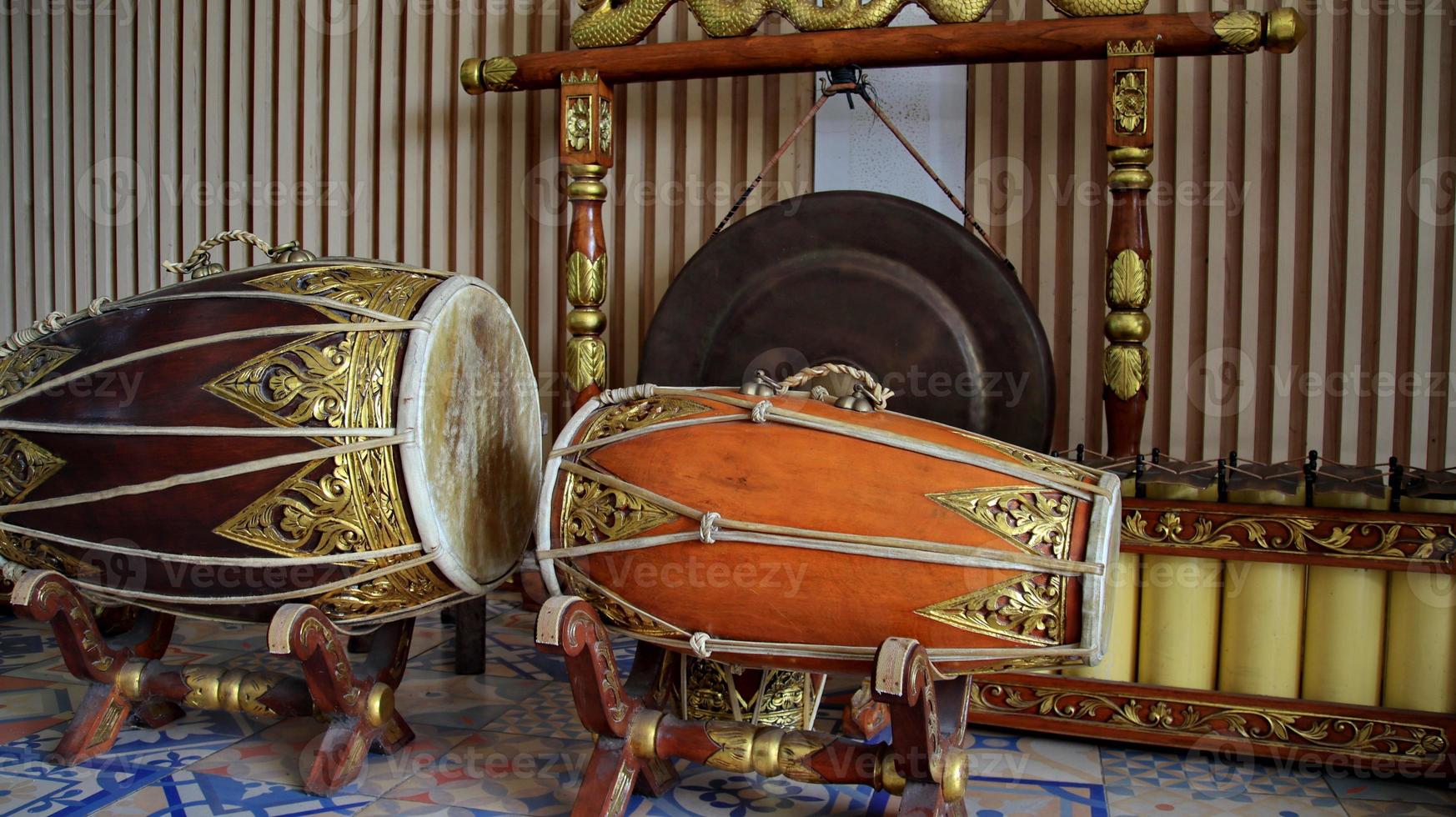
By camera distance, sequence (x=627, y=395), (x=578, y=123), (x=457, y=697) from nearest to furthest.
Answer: (x=627, y=395), (x=457, y=697), (x=578, y=123)

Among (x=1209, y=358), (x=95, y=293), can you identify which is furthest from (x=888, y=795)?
(x=95, y=293)

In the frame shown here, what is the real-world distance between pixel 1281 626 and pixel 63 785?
185 cm

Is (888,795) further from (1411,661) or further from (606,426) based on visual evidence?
(1411,661)

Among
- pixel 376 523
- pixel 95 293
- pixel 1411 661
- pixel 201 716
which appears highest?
pixel 95 293

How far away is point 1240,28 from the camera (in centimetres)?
220

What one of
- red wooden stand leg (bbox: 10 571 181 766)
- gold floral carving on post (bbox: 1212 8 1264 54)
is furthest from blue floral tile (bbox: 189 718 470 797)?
gold floral carving on post (bbox: 1212 8 1264 54)

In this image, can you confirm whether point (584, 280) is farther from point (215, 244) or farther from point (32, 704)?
point (32, 704)

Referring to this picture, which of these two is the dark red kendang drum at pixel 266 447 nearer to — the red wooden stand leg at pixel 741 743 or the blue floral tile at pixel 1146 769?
the red wooden stand leg at pixel 741 743

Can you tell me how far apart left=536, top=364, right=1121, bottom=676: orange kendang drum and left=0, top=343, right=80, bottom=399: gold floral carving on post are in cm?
82

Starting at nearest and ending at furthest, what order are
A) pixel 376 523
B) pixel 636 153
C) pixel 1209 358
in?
Result: pixel 376 523 < pixel 1209 358 < pixel 636 153

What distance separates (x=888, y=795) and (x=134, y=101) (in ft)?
10.6

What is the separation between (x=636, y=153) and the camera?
118 inches

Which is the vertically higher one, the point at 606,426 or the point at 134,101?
the point at 134,101

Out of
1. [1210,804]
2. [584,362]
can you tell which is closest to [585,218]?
[584,362]
